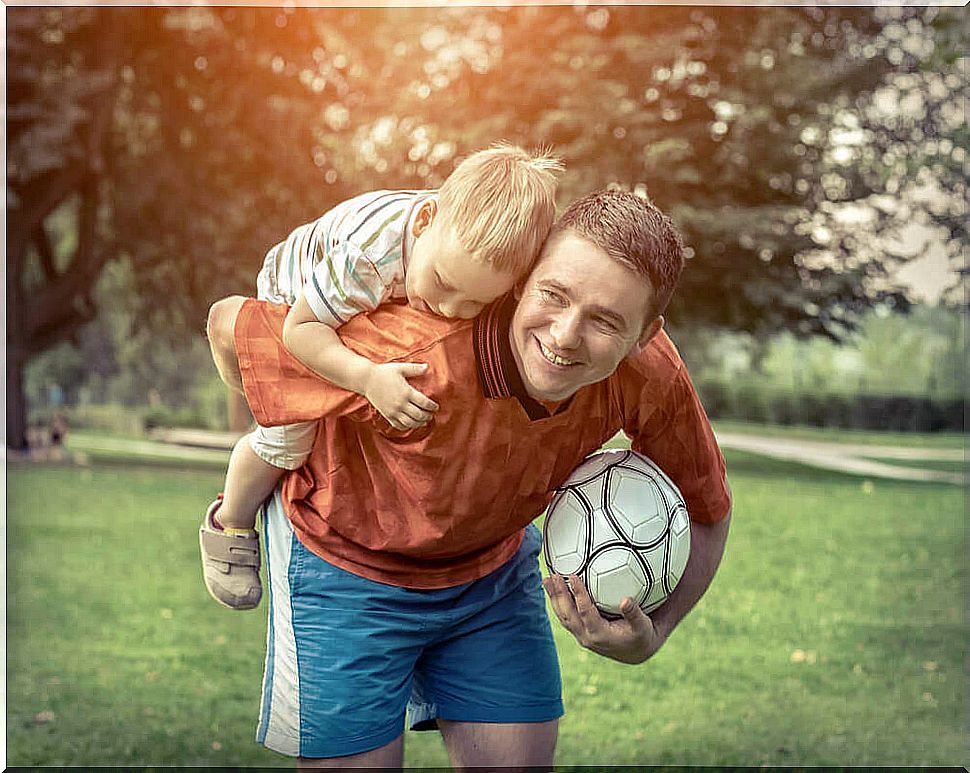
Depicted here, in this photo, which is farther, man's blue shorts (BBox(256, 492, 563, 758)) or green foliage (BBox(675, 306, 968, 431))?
green foliage (BBox(675, 306, 968, 431))

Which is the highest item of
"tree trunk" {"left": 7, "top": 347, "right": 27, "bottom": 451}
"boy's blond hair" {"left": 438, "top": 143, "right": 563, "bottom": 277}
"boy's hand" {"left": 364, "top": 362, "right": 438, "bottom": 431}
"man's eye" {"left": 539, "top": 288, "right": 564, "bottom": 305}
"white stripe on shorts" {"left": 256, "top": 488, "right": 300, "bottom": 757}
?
"boy's blond hair" {"left": 438, "top": 143, "right": 563, "bottom": 277}

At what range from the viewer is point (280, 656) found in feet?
5.74

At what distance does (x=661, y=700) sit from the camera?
166 inches

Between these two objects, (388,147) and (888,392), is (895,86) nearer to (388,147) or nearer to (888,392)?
(888,392)

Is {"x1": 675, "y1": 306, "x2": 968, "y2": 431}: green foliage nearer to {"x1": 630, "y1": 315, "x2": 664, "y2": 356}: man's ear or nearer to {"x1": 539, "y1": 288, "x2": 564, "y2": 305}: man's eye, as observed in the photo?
{"x1": 630, "y1": 315, "x2": 664, "y2": 356}: man's ear

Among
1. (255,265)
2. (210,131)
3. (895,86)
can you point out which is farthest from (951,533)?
(210,131)

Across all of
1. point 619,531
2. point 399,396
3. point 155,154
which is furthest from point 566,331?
point 155,154

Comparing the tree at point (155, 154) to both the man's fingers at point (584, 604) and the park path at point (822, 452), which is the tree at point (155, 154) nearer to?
the park path at point (822, 452)

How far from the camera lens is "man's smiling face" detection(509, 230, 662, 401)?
1.42m

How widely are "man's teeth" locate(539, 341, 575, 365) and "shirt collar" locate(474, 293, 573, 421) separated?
0.06 metres

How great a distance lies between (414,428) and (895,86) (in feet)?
21.0

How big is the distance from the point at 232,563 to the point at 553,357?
2.38 ft

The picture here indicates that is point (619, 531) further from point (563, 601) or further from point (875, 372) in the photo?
point (875, 372)

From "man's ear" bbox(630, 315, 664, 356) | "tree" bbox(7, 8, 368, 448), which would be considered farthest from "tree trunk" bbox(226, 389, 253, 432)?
"man's ear" bbox(630, 315, 664, 356)
